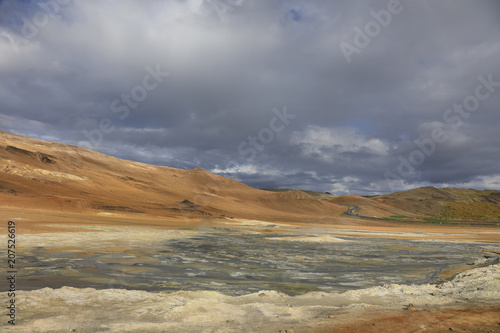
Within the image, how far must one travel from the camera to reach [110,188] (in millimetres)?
62656

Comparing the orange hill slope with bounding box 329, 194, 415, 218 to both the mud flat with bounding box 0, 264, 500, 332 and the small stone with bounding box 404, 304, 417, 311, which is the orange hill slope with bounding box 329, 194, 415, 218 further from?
the small stone with bounding box 404, 304, 417, 311

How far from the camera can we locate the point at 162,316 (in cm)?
658

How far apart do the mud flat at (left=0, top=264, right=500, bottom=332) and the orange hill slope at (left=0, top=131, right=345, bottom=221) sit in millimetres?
40567

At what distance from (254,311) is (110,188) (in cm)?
6195

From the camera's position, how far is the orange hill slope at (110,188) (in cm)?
4553

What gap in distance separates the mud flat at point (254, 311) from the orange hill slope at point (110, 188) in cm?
4057

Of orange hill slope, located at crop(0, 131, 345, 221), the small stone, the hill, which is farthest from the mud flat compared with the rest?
the hill

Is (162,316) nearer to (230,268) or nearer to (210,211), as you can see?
(230,268)

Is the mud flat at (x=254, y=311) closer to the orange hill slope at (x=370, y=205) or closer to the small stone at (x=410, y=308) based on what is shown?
the small stone at (x=410, y=308)

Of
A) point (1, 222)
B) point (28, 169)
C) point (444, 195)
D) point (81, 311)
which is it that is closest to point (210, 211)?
point (28, 169)

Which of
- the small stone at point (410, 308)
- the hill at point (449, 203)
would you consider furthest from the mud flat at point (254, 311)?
the hill at point (449, 203)

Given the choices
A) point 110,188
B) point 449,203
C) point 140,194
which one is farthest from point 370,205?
point 110,188

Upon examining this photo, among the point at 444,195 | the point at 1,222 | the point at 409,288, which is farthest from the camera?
the point at 444,195

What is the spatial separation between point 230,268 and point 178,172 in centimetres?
9441
